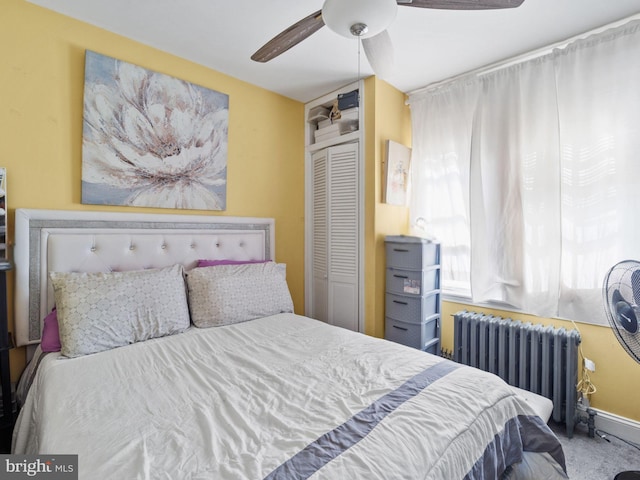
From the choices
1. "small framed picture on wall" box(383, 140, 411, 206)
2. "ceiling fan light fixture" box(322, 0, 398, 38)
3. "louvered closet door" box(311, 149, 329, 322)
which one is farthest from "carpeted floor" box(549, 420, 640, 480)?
"ceiling fan light fixture" box(322, 0, 398, 38)

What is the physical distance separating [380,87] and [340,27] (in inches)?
54.7

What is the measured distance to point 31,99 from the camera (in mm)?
1681

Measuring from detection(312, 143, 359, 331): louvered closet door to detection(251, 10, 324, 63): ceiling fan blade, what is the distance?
1138 mm

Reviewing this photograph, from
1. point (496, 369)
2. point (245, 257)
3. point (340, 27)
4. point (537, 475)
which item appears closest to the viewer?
point (537, 475)

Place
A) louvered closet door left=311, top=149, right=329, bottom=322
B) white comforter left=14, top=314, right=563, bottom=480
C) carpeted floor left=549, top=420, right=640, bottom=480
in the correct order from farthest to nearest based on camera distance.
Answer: louvered closet door left=311, top=149, right=329, bottom=322
carpeted floor left=549, top=420, right=640, bottom=480
white comforter left=14, top=314, right=563, bottom=480

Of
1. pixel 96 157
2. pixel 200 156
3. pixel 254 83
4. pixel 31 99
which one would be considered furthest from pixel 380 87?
pixel 31 99

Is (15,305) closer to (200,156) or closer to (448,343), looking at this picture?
(200,156)

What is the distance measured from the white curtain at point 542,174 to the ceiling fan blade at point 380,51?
1.14 meters

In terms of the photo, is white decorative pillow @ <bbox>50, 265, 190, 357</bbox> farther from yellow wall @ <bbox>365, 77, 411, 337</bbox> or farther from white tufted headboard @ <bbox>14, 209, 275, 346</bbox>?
yellow wall @ <bbox>365, 77, 411, 337</bbox>

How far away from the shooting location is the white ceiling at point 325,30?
170 cm

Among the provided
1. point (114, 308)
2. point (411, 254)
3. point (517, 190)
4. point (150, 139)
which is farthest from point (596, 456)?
point (150, 139)

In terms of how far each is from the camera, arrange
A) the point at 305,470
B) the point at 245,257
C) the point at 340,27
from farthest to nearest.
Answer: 1. the point at 245,257
2. the point at 340,27
3. the point at 305,470

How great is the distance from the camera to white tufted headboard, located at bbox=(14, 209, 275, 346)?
1.62 metres

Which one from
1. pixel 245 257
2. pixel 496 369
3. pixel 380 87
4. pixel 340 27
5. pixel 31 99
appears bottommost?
pixel 496 369
